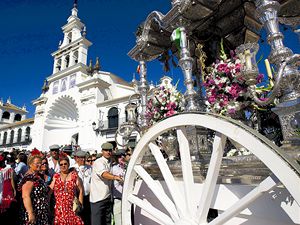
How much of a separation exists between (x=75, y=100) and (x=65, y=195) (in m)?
20.8

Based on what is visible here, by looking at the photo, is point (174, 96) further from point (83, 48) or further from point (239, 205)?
point (83, 48)

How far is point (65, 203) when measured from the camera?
2.87 metres

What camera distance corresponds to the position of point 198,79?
163 inches

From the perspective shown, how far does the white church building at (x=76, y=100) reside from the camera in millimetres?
19609

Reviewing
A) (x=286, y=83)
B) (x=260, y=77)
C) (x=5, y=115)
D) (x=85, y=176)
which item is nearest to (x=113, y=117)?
(x=85, y=176)

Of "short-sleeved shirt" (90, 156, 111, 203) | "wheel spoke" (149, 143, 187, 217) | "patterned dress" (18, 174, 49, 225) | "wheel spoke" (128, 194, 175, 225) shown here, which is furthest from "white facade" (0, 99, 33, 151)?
"wheel spoke" (149, 143, 187, 217)

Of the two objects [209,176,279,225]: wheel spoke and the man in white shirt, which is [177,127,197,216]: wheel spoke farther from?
the man in white shirt

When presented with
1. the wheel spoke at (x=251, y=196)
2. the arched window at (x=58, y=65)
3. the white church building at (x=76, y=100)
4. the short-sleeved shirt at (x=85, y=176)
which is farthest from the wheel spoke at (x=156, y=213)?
the arched window at (x=58, y=65)

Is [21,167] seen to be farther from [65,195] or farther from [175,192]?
[175,192]

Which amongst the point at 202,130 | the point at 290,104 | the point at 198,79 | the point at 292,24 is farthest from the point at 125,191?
the point at 292,24

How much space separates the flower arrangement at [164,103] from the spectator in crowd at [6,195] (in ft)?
8.84

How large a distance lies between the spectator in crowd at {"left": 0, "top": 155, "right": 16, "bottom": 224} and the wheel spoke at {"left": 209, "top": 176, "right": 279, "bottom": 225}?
3.65 metres

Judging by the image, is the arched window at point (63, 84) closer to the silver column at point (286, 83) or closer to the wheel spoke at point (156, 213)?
the wheel spoke at point (156, 213)

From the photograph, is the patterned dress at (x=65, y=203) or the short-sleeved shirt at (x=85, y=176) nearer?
the patterned dress at (x=65, y=203)
